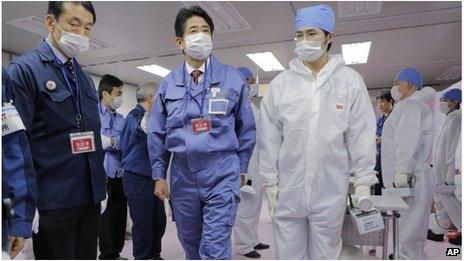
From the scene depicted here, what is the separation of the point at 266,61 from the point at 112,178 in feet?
10.6

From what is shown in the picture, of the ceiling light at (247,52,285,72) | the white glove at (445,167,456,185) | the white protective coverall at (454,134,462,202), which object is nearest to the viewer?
the white protective coverall at (454,134,462,202)

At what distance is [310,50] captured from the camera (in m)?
1.65

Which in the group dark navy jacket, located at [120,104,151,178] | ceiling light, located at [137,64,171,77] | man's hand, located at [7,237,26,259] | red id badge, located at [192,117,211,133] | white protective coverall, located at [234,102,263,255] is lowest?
white protective coverall, located at [234,102,263,255]

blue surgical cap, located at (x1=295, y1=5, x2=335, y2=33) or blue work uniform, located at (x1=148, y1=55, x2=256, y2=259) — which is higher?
blue surgical cap, located at (x1=295, y1=5, x2=335, y2=33)

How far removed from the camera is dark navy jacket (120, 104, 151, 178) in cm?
258

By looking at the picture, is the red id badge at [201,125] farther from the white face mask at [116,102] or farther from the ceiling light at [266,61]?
the ceiling light at [266,61]

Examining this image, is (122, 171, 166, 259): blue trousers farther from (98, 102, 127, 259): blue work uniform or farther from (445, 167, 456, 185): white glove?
(445, 167, 456, 185): white glove

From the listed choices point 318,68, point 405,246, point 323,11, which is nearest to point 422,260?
point 405,246

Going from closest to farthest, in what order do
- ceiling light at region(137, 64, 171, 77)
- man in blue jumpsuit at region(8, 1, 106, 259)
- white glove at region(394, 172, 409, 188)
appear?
1. man in blue jumpsuit at region(8, 1, 106, 259)
2. white glove at region(394, 172, 409, 188)
3. ceiling light at region(137, 64, 171, 77)

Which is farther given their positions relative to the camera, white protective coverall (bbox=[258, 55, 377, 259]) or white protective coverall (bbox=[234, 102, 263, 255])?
white protective coverall (bbox=[234, 102, 263, 255])

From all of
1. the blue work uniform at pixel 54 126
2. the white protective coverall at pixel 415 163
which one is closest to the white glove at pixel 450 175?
the white protective coverall at pixel 415 163

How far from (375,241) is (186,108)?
1.25 m

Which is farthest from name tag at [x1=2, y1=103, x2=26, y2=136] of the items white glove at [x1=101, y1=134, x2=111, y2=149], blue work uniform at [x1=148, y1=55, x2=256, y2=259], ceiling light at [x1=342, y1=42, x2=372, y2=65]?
ceiling light at [x1=342, y1=42, x2=372, y2=65]

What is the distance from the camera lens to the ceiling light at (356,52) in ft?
14.8
